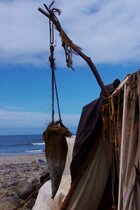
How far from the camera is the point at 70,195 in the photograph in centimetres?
683

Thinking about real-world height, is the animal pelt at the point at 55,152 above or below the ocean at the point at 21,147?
above

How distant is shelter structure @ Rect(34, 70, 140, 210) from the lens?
556 cm

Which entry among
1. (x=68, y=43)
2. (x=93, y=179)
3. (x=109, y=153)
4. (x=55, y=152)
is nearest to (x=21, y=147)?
(x=55, y=152)

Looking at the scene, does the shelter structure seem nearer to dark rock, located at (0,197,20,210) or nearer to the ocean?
dark rock, located at (0,197,20,210)

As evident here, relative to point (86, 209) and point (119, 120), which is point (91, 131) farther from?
point (86, 209)

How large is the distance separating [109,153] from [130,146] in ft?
3.93

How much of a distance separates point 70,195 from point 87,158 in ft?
2.18

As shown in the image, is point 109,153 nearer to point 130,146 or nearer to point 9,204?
point 130,146

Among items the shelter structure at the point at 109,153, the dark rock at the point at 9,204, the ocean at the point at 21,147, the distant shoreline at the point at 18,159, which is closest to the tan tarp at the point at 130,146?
the shelter structure at the point at 109,153

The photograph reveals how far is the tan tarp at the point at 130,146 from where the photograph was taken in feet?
17.9

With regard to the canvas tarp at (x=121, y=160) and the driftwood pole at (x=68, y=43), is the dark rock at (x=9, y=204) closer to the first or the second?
the canvas tarp at (x=121, y=160)

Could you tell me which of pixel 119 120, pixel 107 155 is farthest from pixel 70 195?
pixel 119 120

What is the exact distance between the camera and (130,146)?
5.60 meters

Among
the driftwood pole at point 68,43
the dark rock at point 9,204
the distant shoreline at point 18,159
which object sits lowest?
the distant shoreline at point 18,159
